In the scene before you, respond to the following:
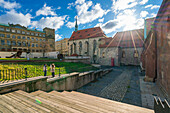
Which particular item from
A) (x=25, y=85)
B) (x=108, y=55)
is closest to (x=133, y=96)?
(x=25, y=85)

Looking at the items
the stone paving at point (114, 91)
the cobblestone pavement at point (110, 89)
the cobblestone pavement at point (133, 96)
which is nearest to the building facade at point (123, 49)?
the cobblestone pavement at point (110, 89)

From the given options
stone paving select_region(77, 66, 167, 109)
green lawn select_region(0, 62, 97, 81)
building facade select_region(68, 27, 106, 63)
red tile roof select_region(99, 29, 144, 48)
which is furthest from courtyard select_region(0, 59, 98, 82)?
building facade select_region(68, 27, 106, 63)

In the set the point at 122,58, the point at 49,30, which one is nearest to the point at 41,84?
the point at 122,58

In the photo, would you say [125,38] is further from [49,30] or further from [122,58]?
[49,30]

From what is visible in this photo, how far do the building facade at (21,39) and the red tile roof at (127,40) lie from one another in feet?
91.1

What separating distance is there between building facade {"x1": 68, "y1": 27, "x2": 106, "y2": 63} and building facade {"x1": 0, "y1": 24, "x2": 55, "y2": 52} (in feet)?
42.8

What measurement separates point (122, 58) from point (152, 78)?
1971 cm

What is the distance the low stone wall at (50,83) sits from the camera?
14.4ft

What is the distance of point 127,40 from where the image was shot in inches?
1146

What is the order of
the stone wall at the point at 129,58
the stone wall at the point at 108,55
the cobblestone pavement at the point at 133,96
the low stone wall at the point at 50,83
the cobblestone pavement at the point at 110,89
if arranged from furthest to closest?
1. the stone wall at the point at 108,55
2. the stone wall at the point at 129,58
3. the cobblestone pavement at the point at 110,89
4. the cobblestone pavement at the point at 133,96
5. the low stone wall at the point at 50,83

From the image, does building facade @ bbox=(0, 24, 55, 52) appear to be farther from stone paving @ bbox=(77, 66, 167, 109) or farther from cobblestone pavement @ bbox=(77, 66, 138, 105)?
stone paving @ bbox=(77, 66, 167, 109)

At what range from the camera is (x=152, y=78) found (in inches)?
379

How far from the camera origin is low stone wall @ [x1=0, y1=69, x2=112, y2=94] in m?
4.38

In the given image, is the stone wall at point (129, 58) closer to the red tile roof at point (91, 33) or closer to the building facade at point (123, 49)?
the building facade at point (123, 49)
